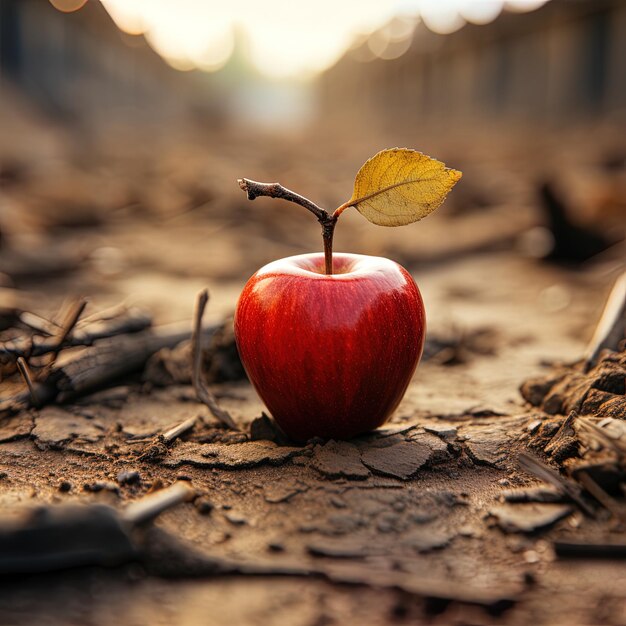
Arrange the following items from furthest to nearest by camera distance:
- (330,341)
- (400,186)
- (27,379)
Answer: (27,379)
(400,186)
(330,341)

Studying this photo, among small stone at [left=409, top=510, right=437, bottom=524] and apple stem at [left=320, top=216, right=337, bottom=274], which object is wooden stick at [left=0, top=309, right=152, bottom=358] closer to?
apple stem at [left=320, top=216, right=337, bottom=274]

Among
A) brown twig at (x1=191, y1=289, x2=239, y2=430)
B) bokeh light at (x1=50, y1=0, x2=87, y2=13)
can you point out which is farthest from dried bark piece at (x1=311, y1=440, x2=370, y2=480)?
bokeh light at (x1=50, y1=0, x2=87, y2=13)

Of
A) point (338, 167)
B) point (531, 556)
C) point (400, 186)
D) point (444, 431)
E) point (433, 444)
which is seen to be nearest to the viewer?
point (531, 556)

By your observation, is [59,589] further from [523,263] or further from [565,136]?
[565,136]

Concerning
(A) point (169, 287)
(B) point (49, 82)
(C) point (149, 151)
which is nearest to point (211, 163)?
(C) point (149, 151)

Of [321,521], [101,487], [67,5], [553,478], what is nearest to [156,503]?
[101,487]

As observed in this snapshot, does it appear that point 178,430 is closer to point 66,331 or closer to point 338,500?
point 66,331

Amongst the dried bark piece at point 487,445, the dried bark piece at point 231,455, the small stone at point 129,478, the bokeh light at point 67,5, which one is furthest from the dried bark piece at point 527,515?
the bokeh light at point 67,5
